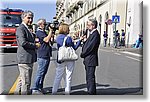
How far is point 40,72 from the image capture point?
555cm

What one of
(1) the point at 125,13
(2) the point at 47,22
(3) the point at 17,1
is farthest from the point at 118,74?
(3) the point at 17,1

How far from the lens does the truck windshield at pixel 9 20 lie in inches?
217

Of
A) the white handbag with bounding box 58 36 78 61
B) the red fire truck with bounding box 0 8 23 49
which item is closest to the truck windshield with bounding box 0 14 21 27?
the red fire truck with bounding box 0 8 23 49

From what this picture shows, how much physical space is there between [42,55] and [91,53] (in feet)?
2.27

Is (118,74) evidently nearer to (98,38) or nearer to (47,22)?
(98,38)

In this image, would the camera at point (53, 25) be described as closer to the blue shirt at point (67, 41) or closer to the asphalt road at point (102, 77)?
the blue shirt at point (67, 41)

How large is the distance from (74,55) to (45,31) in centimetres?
52

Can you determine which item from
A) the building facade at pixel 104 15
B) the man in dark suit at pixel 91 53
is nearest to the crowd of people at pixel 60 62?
the man in dark suit at pixel 91 53

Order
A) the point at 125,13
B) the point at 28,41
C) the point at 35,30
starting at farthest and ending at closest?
the point at 125,13
the point at 35,30
the point at 28,41

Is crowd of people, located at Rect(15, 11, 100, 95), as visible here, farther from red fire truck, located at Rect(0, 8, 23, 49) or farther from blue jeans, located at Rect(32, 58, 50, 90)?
red fire truck, located at Rect(0, 8, 23, 49)

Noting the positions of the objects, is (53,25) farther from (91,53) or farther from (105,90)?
(105,90)

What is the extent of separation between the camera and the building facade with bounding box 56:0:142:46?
555 centimetres

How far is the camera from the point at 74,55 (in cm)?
543

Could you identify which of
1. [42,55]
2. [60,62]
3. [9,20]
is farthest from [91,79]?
[9,20]
